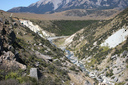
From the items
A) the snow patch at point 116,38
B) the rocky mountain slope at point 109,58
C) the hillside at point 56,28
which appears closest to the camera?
the rocky mountain slope at point 109,58

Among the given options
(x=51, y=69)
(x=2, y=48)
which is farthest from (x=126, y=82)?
(x=2, y=48)

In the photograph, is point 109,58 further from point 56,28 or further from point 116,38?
point 56,28

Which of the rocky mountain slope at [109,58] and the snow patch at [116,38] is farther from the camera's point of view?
the snow patch at [116,38]

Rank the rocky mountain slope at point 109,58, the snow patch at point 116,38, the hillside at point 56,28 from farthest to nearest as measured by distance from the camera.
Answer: the hillside at point 56,28, the snow patch at point 116,38, the rocky mountain slope at point 109,58

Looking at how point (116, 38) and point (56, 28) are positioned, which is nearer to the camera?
point (116, 38)

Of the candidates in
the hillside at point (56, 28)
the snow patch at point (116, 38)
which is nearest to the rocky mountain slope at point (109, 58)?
the snow patch at point (116, 38)

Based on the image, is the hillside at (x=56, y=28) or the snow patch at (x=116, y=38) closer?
the snow patch at (x=116, y=38)

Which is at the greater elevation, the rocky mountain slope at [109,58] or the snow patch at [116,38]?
the snow patch at [116,38]

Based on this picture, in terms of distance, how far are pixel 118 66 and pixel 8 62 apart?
21.8 m

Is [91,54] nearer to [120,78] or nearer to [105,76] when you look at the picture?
[105,76]

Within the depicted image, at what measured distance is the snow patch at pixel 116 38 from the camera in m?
39.7

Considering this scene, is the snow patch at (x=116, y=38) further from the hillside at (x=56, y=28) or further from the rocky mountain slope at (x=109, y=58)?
the hillside at (x=56, y=28)

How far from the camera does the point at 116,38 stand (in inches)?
1642

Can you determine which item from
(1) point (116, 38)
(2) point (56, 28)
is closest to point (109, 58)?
(1) point (116, 38)
